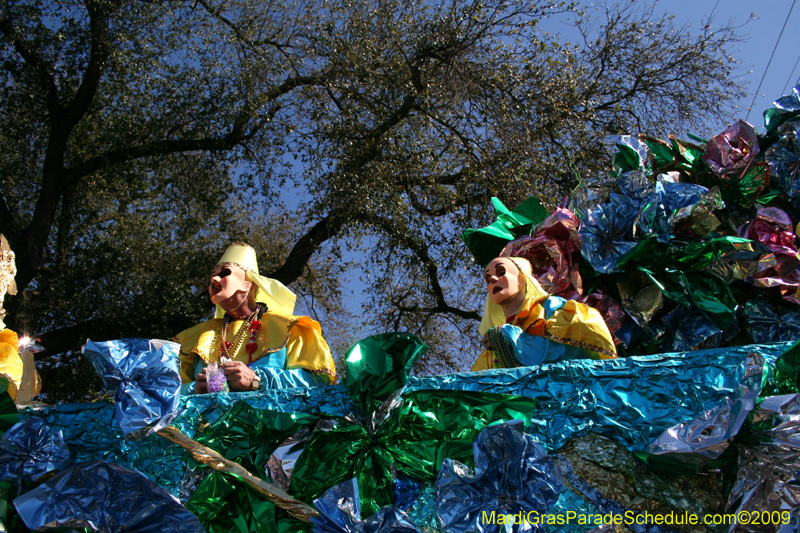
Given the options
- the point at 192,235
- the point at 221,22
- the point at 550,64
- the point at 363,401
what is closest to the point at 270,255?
the point at 192,235

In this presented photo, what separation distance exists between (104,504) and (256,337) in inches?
56.6

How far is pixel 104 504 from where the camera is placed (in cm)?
189

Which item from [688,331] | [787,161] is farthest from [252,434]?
[787,161]

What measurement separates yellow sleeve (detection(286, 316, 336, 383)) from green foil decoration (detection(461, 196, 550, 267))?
1.00 m

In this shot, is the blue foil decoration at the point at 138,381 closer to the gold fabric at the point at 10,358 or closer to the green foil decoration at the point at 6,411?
the green foil decoration at the point at 6,411

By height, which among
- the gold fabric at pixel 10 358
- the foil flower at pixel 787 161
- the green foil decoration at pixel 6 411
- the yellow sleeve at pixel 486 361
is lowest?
the yellow sleeve at pixel 486 361

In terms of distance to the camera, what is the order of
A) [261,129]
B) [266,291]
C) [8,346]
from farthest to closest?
1. [261,129]
2. [266,291]
3. [8,346]

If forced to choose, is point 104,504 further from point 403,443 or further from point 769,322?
point 769,322

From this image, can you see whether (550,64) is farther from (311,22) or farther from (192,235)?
(192,235)

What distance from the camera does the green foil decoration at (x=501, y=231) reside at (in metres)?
3.69

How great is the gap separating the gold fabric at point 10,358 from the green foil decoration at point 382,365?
179cm

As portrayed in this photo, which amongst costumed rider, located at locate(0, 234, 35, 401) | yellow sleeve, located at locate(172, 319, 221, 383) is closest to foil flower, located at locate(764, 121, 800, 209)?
yellow sleeve, located at locate(172, 319, 221, 383)

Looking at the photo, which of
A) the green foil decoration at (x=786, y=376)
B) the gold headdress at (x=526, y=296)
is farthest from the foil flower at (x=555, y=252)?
the green foil decoration at (x=786, y=376)

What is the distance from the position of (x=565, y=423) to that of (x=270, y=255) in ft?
18.8
